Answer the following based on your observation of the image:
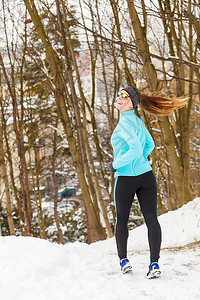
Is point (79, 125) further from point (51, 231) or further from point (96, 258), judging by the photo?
point (51, 231)

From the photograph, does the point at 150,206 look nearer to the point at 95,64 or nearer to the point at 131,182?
the point at 131,182

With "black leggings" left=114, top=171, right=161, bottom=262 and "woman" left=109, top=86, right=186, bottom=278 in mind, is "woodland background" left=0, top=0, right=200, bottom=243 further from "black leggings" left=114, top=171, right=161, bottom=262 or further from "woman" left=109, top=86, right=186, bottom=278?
"black leggings" left=114, top=171, right=161, bottom=262

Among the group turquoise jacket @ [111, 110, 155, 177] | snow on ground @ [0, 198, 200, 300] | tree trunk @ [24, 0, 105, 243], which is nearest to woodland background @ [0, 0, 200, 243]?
tree trunk @ [24, 0, 105, 243]

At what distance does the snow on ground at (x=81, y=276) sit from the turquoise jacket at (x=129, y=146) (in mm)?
872

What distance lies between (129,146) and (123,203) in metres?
0.49

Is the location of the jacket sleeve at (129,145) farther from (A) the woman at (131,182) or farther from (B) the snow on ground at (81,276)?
(B) the snow on ground at (81,276)

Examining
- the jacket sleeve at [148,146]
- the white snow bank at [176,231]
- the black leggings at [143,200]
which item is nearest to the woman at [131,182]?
the black leggings at [143,200]

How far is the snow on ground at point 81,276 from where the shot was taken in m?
2.12

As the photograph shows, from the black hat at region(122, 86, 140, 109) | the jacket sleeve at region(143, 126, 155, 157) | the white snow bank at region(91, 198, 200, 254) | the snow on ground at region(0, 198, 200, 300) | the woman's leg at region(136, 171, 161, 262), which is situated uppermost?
the black hat at region(122, 86, 140, 109)

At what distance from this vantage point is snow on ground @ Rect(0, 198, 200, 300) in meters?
2.12

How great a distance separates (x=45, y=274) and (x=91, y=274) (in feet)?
1.31

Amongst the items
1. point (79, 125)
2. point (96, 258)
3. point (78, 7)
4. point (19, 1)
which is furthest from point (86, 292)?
point (78, 7)

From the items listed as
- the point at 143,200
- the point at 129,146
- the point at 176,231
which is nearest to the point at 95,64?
the point at 176,231

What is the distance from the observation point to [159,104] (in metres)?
2.96
